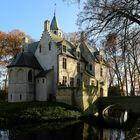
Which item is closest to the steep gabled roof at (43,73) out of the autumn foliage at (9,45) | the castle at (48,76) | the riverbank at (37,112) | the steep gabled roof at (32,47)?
the castle at (48,76)

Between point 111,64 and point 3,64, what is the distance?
55.1 ft

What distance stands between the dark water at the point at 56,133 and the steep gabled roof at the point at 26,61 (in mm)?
11603

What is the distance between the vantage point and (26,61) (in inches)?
1479

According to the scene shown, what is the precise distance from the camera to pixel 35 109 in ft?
100

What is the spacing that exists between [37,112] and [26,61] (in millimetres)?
9273

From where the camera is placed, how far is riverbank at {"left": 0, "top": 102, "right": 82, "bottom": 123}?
95.8 ft

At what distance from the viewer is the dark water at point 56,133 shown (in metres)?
21.5

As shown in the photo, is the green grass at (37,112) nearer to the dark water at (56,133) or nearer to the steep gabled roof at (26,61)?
the dark water at (56,133)

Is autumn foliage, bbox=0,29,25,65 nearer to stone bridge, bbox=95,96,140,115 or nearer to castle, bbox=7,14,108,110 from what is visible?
castle, bbox=7,14,108,110

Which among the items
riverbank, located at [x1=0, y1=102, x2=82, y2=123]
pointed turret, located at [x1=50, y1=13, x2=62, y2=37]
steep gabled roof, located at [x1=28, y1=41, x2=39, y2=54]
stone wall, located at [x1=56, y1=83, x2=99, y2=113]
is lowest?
riverbank, located at [x1=0, y1=102, x2=82, y2=123]

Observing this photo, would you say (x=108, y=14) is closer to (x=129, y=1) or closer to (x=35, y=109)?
(x=129, y=1)

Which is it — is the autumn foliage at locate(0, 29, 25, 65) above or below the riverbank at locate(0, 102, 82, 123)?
above

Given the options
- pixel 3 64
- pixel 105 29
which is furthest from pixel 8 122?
pixel 3 64

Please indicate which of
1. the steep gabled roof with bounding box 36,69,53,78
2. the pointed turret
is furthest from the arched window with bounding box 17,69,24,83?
the pointed turret
